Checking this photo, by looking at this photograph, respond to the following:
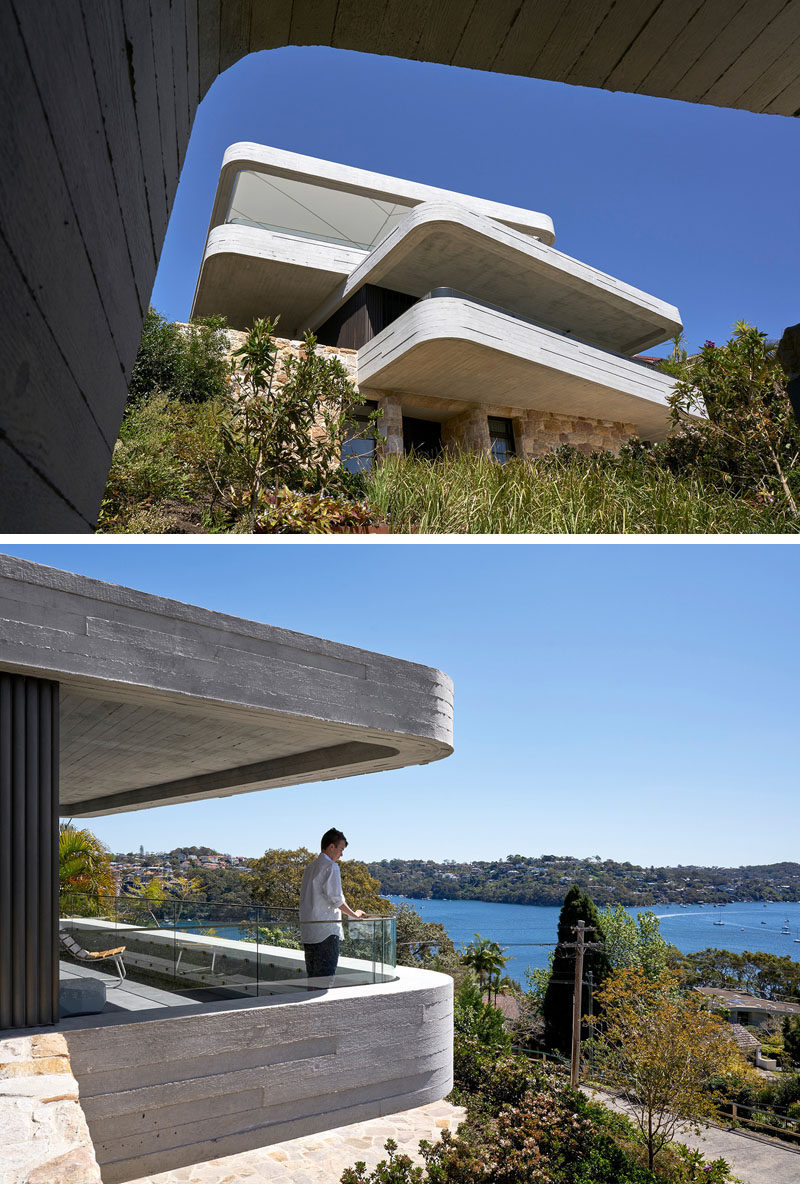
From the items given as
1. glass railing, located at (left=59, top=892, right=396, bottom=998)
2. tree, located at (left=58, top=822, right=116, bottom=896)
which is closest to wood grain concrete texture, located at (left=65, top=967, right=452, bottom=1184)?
glass railing, located at (left=59, top=892, right=396, bottom=998)

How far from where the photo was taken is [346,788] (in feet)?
293

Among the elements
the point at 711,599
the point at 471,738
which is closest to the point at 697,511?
the point at 711,599

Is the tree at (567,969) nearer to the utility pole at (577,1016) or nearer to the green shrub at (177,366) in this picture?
the utility pole at (577,1016)

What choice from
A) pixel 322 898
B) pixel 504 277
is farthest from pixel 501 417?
pixel 322 898

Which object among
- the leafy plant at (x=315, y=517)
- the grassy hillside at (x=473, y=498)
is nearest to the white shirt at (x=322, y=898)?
the leafy plant at (x=315, y=517)

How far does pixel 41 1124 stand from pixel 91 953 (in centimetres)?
324

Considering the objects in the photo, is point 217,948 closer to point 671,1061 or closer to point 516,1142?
point 516,1142

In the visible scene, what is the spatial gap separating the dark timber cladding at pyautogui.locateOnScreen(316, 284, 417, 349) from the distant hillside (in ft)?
255

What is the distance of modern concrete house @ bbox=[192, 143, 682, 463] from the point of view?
12.9 meters

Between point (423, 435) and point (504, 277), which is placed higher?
point (504, 277)

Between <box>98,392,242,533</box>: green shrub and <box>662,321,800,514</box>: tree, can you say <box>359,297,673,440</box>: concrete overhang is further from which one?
<box>98,392,242,533</box>: green shrub

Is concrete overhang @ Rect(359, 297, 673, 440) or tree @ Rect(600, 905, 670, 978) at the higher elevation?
concrete overhang @ Rect(359, 297, 673, 440)

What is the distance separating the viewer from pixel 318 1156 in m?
6.18

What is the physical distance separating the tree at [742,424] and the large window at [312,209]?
11.5m
